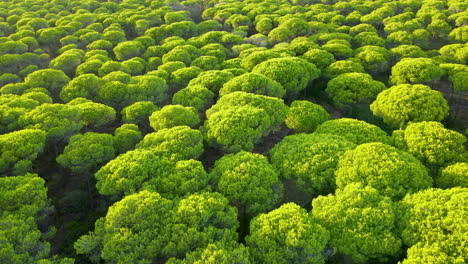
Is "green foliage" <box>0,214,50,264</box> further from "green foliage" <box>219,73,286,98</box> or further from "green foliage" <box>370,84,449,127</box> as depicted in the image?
"green foliage" <box>370,84,449,127</box>

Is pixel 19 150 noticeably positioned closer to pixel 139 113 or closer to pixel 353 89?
pixel 139 113

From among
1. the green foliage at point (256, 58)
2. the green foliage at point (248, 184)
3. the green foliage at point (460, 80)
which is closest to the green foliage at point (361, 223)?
the green foliage at point (248, 184)

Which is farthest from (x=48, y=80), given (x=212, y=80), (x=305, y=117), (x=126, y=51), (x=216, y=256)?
(x=216, y=256)

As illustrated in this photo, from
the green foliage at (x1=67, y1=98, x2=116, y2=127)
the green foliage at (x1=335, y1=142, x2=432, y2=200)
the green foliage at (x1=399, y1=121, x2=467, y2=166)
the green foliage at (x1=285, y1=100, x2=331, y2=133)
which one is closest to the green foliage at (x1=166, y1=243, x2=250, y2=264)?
the green foliage at (x1=335, y1=142, x2=432, y2=200)

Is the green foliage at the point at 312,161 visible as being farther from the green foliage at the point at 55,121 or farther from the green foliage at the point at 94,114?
the green foliage at the point at 55,121

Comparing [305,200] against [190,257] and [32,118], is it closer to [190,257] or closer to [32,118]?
[190,257]

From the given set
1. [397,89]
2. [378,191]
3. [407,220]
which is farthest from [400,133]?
[407,220]
